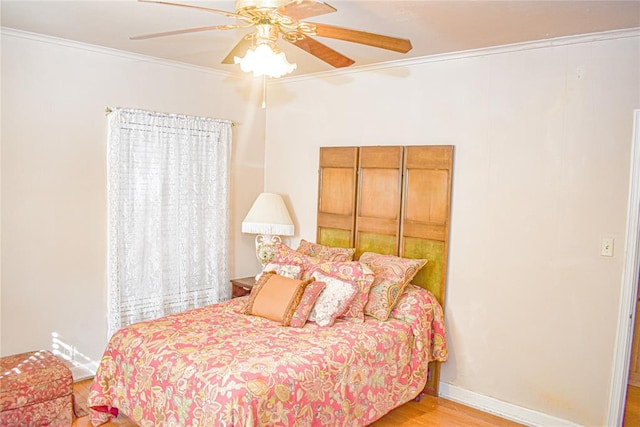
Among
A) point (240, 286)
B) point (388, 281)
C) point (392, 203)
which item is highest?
point (392, 203)

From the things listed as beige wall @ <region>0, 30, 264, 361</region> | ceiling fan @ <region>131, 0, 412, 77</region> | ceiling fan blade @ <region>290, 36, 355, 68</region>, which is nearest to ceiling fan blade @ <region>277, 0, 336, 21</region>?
ceiling fan @ <region>131, 0, 412, 77</region>

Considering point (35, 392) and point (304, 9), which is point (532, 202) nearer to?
point (304, 9)

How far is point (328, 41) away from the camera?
3.25 m

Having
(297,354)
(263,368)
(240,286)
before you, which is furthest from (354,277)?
(240,286)

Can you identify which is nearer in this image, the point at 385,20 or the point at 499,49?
the point at 385,20

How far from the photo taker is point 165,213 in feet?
13.3

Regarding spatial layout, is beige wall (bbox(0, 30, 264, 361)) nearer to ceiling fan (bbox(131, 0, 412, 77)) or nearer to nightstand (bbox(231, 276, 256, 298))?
nightstand (bbox(231, 276, 256, 298))

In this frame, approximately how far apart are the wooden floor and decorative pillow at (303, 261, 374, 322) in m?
0.72

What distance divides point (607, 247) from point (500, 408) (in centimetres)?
130

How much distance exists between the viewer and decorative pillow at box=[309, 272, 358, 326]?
3117 mm

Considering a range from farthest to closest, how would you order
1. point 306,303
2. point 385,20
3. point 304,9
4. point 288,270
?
point 288,270 < point 306,303 < point 385,20 < point 304,9

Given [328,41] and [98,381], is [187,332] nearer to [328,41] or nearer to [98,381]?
[98,381]

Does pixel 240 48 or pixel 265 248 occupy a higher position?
pixel 240 48

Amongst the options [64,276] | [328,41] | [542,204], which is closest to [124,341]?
[64,276]
